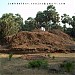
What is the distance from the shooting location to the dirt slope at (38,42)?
3231 centimetres

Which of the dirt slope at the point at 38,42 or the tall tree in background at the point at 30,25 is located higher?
the tall tree in background at the point at 30,25

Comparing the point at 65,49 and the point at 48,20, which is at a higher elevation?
the point at 48,20

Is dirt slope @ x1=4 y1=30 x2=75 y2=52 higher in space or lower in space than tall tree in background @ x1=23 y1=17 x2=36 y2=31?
lower

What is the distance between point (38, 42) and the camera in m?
34.9

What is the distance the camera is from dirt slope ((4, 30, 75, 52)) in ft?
106

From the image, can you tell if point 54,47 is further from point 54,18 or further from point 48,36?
point 54,18

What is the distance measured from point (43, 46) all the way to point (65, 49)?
3007 mm

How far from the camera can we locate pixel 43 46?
3347cm

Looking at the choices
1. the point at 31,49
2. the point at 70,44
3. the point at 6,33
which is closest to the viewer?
the point at 31,49

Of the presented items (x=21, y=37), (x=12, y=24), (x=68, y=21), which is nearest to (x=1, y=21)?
(x=12, y=24)

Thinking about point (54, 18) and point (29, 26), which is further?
point (29, 26)

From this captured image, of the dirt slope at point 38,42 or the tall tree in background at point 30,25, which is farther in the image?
the tall tree in background at point 30,25

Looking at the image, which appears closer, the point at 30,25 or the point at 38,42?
the point at 38,42

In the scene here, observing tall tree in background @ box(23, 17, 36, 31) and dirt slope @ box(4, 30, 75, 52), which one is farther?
tall tree in background @ box(23, 17, 36, 31)
